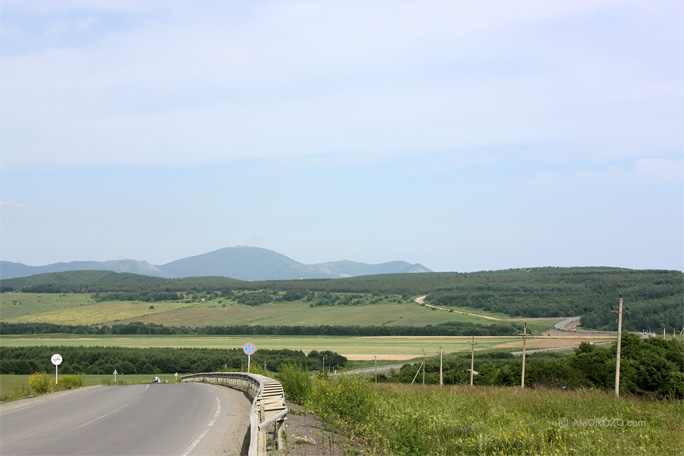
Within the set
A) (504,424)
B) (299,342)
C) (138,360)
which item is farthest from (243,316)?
(504,424)

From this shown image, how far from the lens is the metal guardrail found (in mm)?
11758

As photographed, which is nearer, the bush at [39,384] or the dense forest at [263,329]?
the bush at [39,384]

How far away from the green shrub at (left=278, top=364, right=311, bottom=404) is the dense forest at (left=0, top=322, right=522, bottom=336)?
427ft

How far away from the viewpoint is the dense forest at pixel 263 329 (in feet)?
515

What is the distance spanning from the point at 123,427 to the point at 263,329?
5874 inches

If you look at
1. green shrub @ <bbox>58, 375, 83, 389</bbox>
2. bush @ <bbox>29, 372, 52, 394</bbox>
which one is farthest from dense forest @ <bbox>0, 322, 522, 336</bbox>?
bush @ <bbox>29, 372, 52, 394</bbox>

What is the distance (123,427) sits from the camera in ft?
60.6

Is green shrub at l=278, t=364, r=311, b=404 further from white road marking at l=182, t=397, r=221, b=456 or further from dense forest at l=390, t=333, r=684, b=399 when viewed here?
dense forest at l=390, t=333, r=684, b=399

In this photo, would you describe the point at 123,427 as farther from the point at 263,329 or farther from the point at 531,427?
the point at 263,329

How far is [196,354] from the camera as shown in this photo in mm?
107312

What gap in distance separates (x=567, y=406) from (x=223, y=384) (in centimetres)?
2957

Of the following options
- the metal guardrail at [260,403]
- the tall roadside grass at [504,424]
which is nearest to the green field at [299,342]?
the metal guardrail at [260,403]

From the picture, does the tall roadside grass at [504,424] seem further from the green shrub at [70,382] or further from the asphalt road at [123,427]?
the green shrub at [70,382]

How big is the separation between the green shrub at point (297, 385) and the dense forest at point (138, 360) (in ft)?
201
